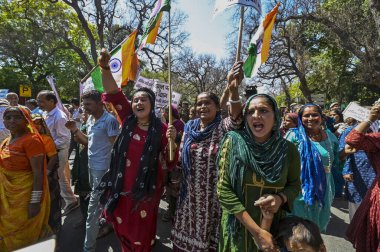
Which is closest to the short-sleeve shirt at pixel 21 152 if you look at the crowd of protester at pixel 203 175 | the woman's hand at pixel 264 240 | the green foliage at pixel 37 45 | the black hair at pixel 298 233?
the crowd of protester at pixel 203 175

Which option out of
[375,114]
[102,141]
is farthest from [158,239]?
[375,114]

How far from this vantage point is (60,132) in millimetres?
5012

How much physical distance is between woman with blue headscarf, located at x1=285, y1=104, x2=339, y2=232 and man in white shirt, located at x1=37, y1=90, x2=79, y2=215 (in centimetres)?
341

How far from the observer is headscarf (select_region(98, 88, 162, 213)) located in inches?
100

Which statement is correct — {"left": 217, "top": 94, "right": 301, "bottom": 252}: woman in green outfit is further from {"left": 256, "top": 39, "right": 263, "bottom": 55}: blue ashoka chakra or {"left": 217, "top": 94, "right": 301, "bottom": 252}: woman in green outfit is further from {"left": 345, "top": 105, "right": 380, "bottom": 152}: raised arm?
{"left": 256, "top": 39, "right": 263, "bottom": 55}: blue ashoka chakra

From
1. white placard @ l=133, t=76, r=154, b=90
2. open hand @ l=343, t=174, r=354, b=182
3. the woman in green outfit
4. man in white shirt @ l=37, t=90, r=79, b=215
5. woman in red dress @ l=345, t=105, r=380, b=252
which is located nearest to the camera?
the woman in green outfit

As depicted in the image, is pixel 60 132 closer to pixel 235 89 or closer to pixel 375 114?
pixel 235 89

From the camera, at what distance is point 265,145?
193cm

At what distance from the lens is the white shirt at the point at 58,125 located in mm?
4902

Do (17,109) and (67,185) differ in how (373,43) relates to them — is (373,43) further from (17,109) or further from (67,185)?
(17,109)

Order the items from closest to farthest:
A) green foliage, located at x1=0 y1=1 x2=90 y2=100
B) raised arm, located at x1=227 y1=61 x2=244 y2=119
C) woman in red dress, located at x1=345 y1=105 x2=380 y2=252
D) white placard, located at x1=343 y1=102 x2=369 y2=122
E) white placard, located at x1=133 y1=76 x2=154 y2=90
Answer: raised arm, located at x1=227 y1=61 x2=244 y2=119 → woman in red dress, located at x1=345 y1=105 x2=380 y2=252 → white placard, located at x1=343 y1=102 x2=369 y2=122 → white placard, located at x1=133 y1=76 x2=154 y2=90 → green foliage, located at x1=0 y1=1 x2=90 y2=100

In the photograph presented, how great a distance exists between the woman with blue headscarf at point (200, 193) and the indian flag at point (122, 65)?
1.46 m

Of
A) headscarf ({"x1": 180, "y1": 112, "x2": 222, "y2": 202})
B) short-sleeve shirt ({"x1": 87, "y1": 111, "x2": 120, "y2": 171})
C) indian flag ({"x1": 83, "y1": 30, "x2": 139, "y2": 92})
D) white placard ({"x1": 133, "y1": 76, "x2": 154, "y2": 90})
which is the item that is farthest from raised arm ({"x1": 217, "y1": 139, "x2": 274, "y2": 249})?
white placard ({"x1": 133, "y1": 76, "x2": 154, "y2": 90})

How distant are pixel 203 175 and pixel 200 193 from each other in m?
0.15
